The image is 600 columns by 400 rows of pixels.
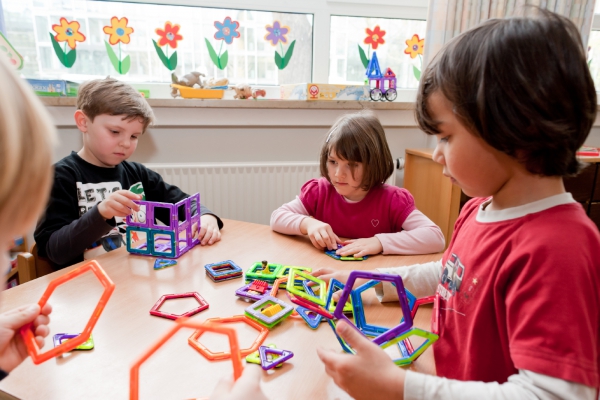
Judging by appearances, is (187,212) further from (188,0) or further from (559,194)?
(188,0)

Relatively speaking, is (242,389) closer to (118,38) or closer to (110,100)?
(110,100)

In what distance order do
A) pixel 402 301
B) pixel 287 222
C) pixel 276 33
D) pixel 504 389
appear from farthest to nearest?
pixel 276 33, pixel 287 222, pixel 402 301, pixel 504 389

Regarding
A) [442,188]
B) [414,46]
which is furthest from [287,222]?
[414,46]

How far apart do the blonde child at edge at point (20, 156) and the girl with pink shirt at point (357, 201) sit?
0.75 m

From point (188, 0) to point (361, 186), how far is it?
4.72 feet

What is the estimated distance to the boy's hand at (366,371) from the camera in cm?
50

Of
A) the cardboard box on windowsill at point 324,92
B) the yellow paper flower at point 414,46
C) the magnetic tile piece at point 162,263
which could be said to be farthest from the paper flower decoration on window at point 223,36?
the magnetic tile piece at point 162,263

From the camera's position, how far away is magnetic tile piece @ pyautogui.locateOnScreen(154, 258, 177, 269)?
3.10ft

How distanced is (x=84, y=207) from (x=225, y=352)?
0.88 meters

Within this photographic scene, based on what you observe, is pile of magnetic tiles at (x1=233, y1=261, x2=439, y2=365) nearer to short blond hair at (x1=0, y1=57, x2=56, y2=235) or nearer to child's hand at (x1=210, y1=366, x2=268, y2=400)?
child's hand at (x1=210, y1=366, x2=268, y2=400)

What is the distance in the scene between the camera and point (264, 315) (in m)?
0.72

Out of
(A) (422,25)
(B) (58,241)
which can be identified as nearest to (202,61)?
(A) (422,25)

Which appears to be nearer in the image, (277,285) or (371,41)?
(277,285)

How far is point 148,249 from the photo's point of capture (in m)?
1.01
